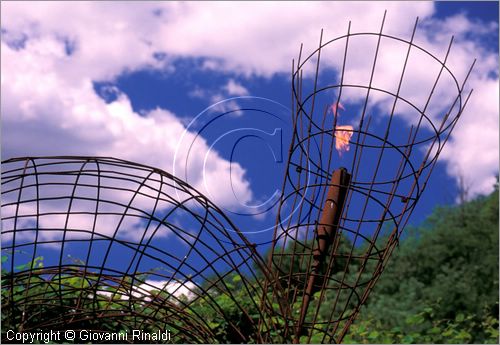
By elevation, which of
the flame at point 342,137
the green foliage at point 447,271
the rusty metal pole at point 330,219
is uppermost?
the green foliage at point 447,271

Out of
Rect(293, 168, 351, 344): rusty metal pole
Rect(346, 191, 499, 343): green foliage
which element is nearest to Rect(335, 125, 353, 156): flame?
Rect(293, 168, 351, 344): rusty metal pole

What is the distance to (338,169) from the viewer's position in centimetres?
206

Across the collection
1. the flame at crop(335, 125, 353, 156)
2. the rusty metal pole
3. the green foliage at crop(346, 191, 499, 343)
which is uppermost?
the green foliage at crop(346, 191, 499, 343)

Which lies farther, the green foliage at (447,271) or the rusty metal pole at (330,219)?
the green foliage at (447,271)

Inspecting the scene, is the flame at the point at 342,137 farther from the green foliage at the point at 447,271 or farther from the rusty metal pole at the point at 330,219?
the green foliage at the point at 447,271

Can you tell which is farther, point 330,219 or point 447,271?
point 447,271

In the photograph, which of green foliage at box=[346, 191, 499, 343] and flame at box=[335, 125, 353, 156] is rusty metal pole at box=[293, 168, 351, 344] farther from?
green foliage at box=[346, 191, 499, 343]

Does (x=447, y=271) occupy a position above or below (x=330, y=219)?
above

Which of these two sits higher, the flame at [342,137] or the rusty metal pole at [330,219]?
the flame at [342,137]

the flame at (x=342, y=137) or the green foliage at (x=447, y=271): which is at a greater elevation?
the green foliage at (x=447, y=271)

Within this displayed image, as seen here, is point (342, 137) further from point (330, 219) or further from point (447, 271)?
point (447, 271)

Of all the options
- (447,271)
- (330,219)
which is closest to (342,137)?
(330,219)

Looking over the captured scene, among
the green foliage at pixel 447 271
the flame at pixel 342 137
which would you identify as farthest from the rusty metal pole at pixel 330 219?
the green foliage at pixel 447 271

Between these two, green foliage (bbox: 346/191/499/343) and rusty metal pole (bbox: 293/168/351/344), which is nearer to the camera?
rusty metal pole (bbox: 293/168/351/344)
